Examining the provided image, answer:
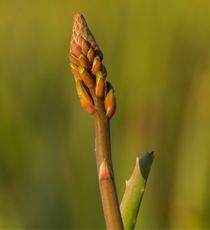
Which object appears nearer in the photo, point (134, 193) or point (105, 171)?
point (105, 171)

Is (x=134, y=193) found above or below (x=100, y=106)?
below

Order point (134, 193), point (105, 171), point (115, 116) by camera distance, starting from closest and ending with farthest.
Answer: point (105, 171)
point (134, 193)
point (115, 116)

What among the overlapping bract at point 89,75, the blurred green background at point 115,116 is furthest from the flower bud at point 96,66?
the blurred green background at point 115,116

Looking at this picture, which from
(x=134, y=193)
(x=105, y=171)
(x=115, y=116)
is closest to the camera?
(x=105, y=171)

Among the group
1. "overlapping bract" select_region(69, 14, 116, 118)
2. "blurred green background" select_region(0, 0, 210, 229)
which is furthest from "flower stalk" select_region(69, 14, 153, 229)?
"blurred green background" select_region(0, 0, 210, 229)

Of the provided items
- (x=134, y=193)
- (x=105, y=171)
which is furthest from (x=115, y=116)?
(x=105, y=171)

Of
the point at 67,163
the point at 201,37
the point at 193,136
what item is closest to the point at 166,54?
the point at 201,37

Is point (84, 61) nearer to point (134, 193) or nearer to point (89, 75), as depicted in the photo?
point (89, 75)

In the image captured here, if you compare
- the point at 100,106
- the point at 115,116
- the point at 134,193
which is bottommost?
the point at 115,116
